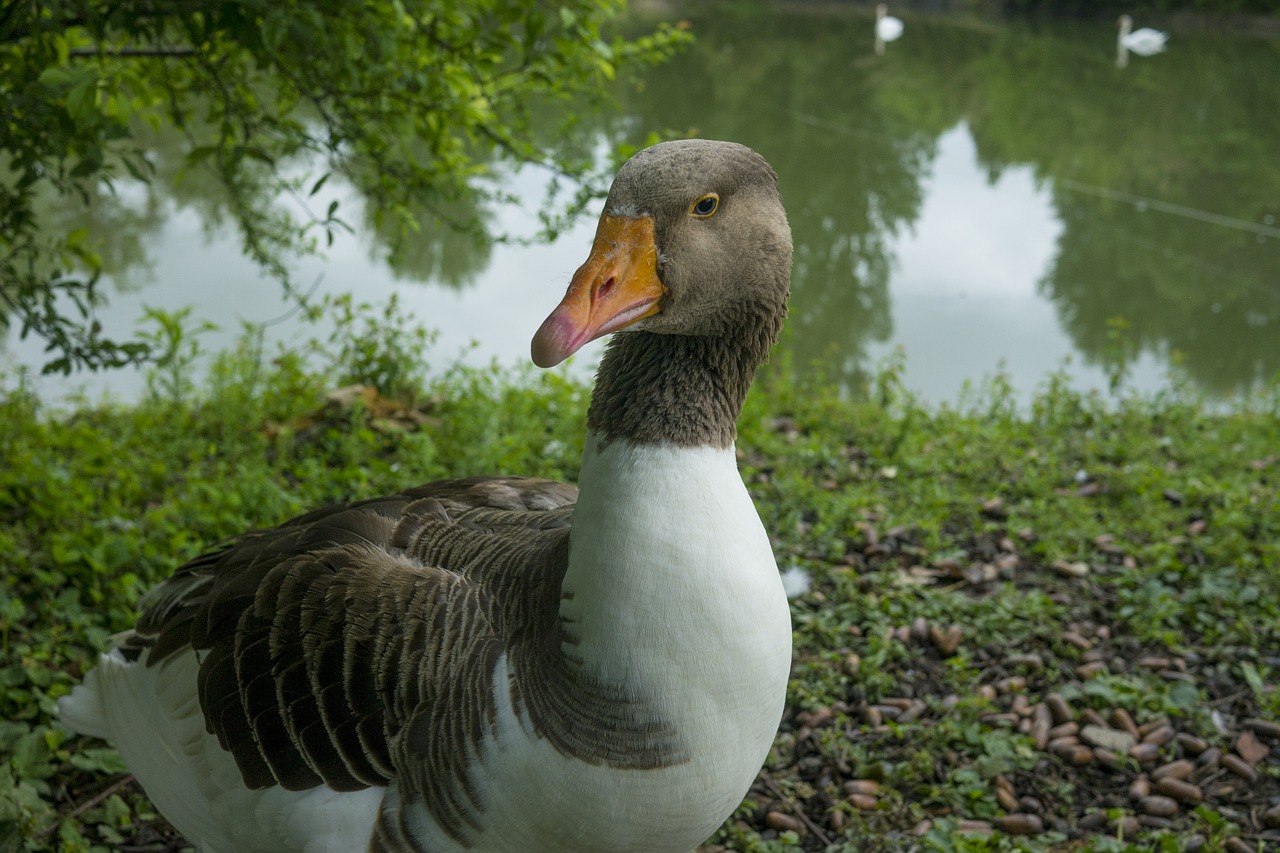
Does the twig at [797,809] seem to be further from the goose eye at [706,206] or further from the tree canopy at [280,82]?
the tree canopy at [280,82]

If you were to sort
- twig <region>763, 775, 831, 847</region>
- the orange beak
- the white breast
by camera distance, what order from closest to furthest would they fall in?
the orange beak
the white breast
twig <region>763, 775, 831, 847</region>

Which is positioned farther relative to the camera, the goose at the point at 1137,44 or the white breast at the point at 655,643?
the goose at the point at 1137,44

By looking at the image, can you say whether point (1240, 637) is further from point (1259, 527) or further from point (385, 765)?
point (385, 765)

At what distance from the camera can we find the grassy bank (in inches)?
130

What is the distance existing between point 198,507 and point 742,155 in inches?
127

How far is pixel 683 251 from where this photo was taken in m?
2.09

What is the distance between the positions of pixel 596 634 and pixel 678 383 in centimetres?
54

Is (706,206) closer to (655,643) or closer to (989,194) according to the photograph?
(655,643)

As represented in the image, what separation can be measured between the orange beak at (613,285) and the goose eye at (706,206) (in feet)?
0.35

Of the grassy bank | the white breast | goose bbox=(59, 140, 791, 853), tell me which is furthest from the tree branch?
the white breast

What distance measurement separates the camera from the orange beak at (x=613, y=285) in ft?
6.39

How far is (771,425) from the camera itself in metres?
6.15

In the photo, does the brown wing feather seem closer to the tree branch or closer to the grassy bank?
the grassy bank

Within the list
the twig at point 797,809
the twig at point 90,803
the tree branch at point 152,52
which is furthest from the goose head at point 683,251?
the tree branch at point 152,52
